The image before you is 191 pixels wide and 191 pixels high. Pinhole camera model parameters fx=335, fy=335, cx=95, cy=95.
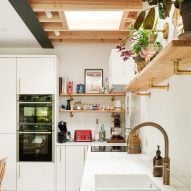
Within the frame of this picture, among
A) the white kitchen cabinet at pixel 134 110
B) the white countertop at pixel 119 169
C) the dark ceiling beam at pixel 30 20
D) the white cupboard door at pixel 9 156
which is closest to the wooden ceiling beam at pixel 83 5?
the dark ceiling beam at pixel 30 20

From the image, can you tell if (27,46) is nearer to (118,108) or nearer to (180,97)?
(118,108)

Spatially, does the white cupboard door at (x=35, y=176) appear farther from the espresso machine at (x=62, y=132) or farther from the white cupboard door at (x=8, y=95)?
the white cupboard door at (x=8, y=95)

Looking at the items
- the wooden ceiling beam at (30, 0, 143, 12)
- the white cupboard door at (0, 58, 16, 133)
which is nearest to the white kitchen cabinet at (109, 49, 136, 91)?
the wooden ceiling beam at (30, 0, 143, 12)

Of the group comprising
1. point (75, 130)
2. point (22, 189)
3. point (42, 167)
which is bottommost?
point (22, 189)

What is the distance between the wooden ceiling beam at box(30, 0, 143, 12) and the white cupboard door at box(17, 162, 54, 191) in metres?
2.61

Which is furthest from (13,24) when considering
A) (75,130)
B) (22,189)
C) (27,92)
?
(22,189)

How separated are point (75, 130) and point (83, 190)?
12.8 ft

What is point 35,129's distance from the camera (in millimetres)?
5336

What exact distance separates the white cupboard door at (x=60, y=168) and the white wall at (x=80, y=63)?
24.7 inches

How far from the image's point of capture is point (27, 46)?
5.82m

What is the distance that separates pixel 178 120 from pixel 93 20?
7.33 ft

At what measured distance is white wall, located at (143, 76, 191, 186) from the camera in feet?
7.10

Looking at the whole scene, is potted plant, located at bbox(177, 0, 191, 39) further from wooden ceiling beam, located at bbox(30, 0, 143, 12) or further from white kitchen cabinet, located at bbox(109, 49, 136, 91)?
white kitchen cabinet, located at bbox(109, 49, 136, 91)

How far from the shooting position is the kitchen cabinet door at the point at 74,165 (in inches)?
209
